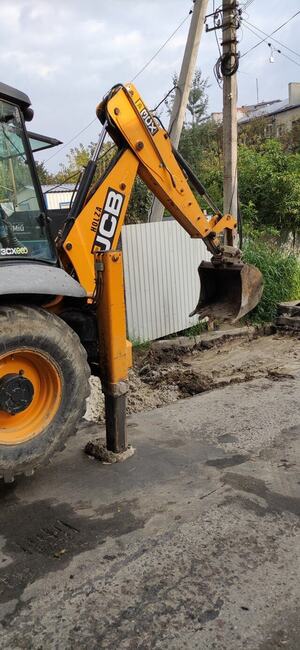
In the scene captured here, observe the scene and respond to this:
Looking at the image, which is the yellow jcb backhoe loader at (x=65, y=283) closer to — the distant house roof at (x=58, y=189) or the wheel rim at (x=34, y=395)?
the wheel rim at (x=34, y=395)

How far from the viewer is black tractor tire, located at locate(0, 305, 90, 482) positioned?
11.0ft

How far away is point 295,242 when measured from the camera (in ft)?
45.4

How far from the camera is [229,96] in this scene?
995 cm

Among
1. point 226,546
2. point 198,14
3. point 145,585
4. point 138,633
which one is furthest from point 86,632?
point 198,14

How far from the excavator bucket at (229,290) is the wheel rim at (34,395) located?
3.20 m

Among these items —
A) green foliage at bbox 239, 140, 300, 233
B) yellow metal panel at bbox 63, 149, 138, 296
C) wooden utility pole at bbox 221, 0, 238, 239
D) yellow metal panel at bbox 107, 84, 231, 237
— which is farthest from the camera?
green foliage at bbox 239, 140, 300, 233

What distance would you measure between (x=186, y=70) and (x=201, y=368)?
522cm

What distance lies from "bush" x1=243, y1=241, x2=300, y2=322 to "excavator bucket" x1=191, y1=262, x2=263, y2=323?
13.0ft

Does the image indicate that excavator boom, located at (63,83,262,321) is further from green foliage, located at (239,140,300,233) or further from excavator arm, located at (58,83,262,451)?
green foliage, located at (239,140,300,233)

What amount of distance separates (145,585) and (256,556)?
681 mm

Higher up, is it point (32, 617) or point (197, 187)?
point (197, 187)

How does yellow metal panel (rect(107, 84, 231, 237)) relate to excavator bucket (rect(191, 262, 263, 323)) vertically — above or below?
above

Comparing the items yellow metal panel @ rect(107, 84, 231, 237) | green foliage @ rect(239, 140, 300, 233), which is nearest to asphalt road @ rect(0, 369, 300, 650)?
yellow metal panel @ rect(107, 84, 231, 237)

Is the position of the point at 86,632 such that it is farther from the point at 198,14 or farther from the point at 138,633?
the point at 198,14
